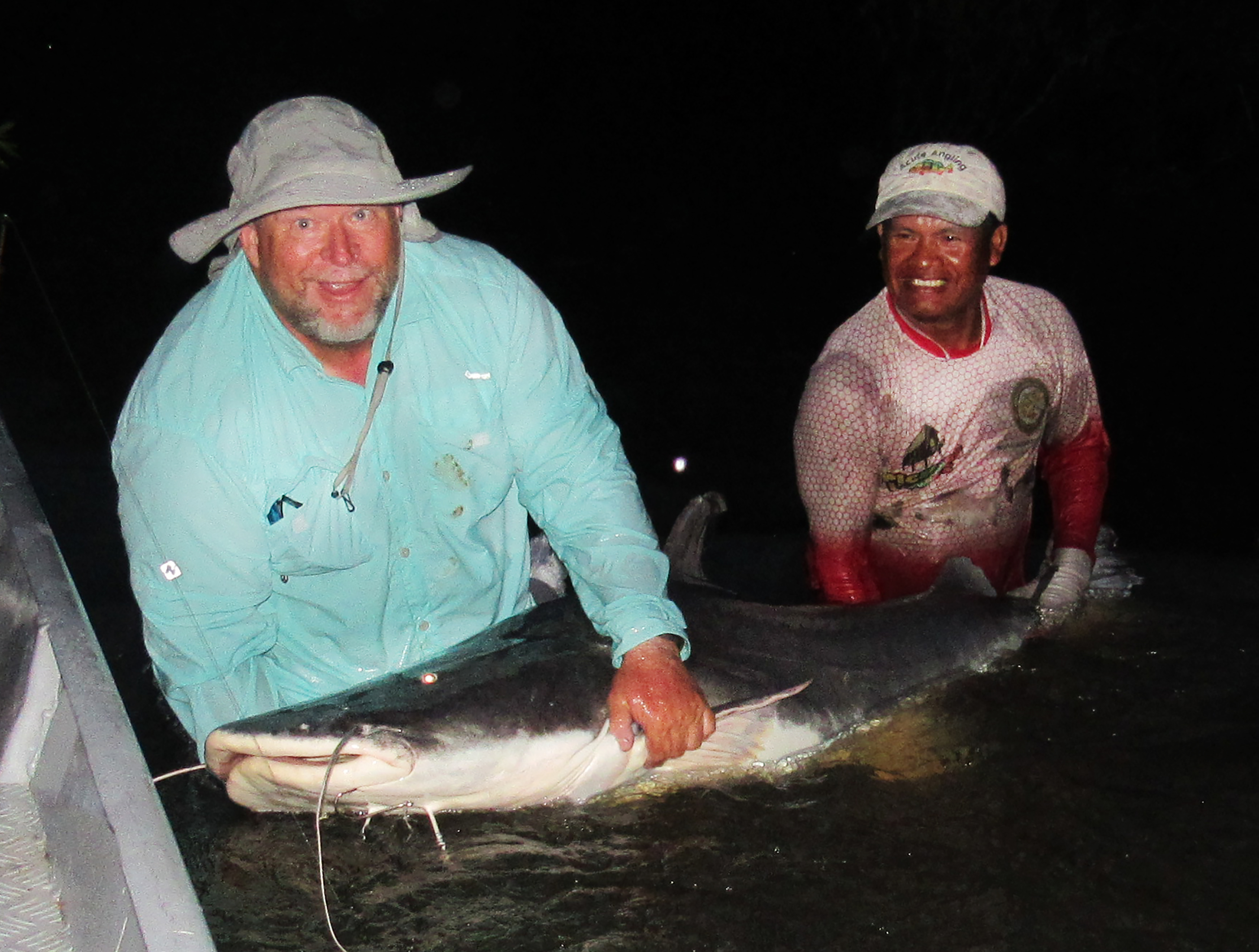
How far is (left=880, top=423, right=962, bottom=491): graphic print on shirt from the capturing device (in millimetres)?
3832

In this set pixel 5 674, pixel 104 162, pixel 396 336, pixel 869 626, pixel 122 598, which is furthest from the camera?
pixel 104 162

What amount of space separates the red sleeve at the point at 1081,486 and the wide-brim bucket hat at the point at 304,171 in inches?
A: 89.9

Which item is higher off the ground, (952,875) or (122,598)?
(122,598)

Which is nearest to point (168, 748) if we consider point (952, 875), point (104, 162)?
point (952, 875)

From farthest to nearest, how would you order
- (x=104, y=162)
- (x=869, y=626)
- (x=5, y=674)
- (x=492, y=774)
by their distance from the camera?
(x=104, y=162) < (x=869, y=626) < (x=492, y=774) < (x=5, y=674)

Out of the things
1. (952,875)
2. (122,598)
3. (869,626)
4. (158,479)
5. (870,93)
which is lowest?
(952,875)

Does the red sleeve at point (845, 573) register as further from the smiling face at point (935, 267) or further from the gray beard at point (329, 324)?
the gray beard at point (329, 324)

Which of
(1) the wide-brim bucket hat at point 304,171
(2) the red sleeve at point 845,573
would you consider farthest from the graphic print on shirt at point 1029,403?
(1) the wide-brim bucket hat at point 304,171

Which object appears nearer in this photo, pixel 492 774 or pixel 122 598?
pixel 492 774

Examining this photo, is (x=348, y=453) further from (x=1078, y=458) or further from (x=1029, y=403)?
(x=1078, y=458)

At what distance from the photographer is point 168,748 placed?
3.74 m

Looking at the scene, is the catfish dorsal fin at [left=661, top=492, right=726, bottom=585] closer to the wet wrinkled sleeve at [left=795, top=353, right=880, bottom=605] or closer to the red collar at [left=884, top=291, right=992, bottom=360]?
the wet wrinkled sleeve at [left=795, top=353, right=880, bottom=605]

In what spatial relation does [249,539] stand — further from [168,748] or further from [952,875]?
[952,875]

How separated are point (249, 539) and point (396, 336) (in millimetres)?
570
